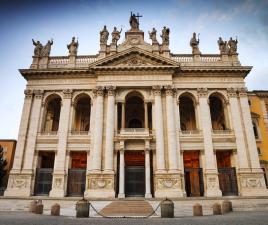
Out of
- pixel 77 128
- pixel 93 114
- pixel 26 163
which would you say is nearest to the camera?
pixel 26 163

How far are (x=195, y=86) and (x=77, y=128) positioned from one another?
46.4 ft

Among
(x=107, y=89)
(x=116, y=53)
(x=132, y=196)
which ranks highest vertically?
(x=116, y=53)

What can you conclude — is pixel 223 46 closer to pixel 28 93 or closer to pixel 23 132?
pixel 28 93

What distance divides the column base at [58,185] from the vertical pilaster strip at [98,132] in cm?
318

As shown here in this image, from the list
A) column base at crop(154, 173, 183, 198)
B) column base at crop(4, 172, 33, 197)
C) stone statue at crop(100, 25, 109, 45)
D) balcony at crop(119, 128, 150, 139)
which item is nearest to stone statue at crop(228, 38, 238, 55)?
balcony at crop(119, 128, 150, 139)

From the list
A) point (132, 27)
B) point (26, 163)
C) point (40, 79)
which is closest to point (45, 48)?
point (40, 79)

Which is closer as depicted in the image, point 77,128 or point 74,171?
point 74,171

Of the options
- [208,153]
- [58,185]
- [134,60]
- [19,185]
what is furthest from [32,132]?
[208,153]

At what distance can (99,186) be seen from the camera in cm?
2278

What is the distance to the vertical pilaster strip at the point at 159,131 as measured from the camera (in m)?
23.6

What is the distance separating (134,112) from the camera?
29.8 m

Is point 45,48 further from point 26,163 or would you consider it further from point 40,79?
point 26,163

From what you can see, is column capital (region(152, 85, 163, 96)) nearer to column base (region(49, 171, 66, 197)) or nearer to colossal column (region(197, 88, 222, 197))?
colossal column (region(197, 88, 222, 197))

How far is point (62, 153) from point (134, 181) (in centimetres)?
763
